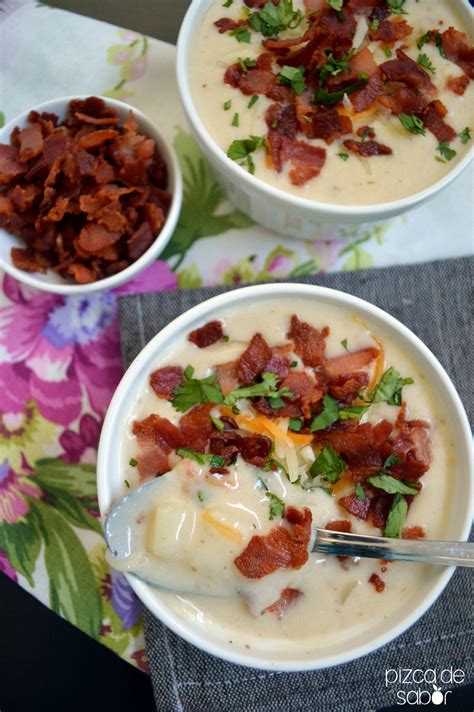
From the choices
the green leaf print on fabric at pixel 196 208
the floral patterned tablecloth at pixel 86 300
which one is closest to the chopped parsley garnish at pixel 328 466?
the floral patterned tablecloth at pixel 86 300

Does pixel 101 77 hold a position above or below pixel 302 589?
above

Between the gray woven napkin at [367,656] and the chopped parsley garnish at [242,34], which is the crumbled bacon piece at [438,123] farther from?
the chopped parsley garnish at [242,34]

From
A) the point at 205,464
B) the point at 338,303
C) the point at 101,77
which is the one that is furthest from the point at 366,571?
the point at 101,77

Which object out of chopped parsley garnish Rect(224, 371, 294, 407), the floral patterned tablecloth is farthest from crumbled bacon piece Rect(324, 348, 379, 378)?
the floral patterned tablecloth

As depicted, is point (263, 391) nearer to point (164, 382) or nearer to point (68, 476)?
point (164, 382)

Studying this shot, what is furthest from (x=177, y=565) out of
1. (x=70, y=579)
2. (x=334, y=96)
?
(x=334, y=96)

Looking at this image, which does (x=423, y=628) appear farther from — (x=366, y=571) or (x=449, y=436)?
(x=449, y=436)
